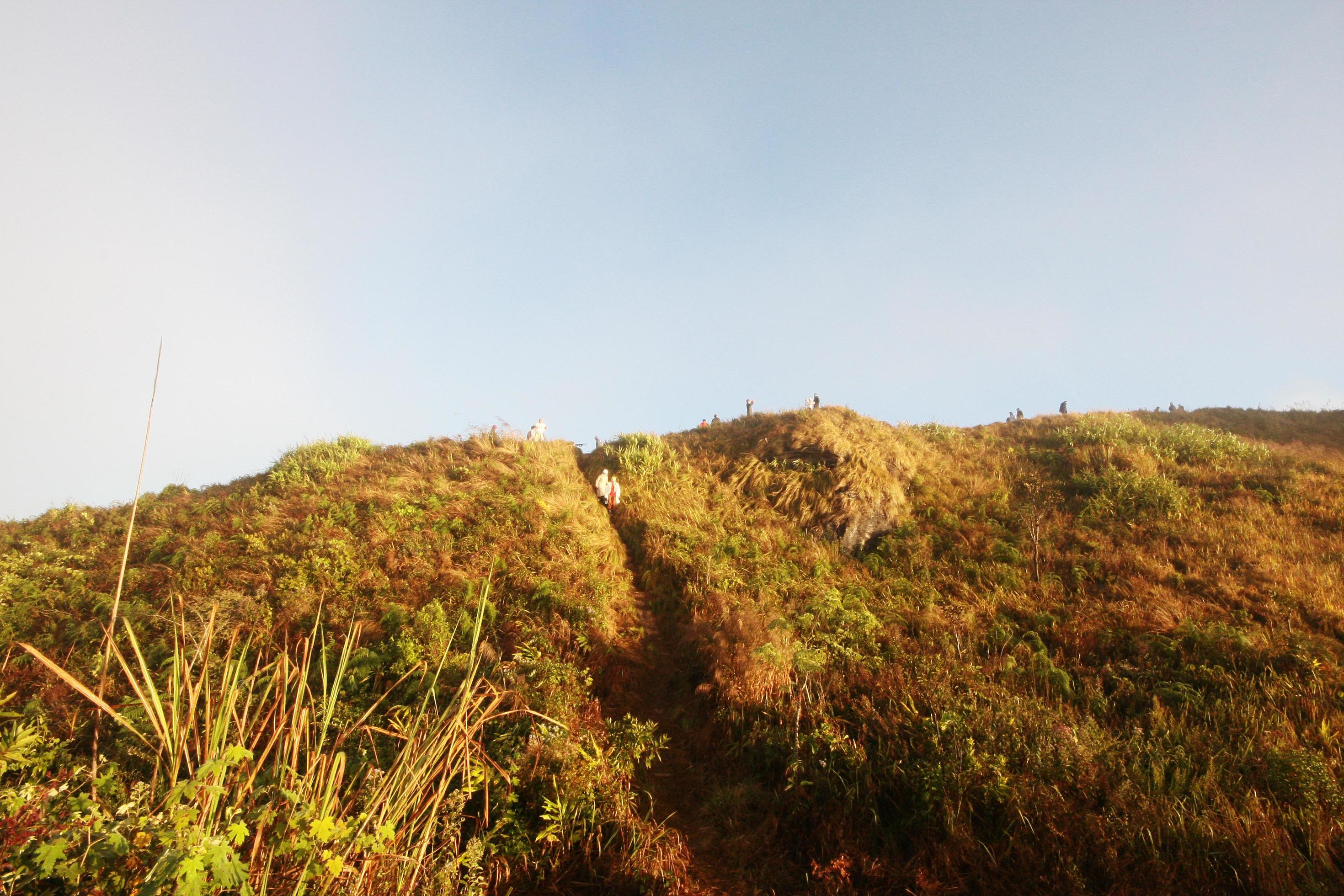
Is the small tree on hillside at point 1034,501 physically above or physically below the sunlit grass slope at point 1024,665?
above

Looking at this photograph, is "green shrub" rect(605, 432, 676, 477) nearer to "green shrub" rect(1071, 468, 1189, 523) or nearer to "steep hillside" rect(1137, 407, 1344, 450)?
"green shrub" rect(1071, 468, 1189, 523)

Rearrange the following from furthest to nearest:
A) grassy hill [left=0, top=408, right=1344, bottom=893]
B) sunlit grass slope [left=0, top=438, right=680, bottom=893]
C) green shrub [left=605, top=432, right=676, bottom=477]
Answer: green shrub [left=605, top=432, right=676, bottom=477] → grassy hill [left=0, top=408, right=1344, bottom=893] → sunlit grass slope [left=0, top=438, right=680, bottom=893]

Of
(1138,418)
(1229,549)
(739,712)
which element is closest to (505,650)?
(739,712)

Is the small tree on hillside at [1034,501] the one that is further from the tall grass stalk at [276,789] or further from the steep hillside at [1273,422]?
the tall grass stalk at [276,789]

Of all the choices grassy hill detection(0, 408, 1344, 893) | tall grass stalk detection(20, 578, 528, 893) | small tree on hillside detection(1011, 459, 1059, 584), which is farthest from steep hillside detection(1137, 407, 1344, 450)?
tall grass stalk detection(20, 578, 528, 893)

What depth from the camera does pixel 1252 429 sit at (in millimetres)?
25641

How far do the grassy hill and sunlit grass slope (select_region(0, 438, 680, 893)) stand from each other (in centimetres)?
5

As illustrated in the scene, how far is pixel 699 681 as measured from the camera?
9.99 m

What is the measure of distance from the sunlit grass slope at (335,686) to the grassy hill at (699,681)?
5cm

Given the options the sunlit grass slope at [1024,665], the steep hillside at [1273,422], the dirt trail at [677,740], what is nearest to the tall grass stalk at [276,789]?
the dirt trail at [677,740]

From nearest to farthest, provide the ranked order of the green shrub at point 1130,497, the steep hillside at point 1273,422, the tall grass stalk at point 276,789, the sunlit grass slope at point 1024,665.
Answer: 1. the tall grass stalk at point 276,789
2. the sunlit grass slope at point 1024,665
3. the green shrub at point 1130,497
4. the steep hillside at point 1273,422

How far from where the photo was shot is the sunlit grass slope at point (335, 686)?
345cm

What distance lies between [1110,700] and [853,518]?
781 centimetres

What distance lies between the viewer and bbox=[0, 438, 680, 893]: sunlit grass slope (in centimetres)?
345
